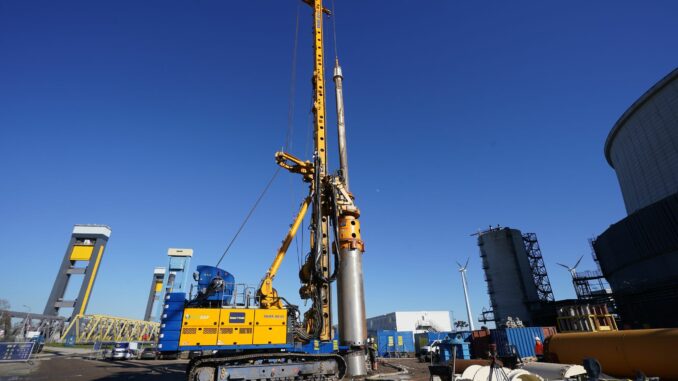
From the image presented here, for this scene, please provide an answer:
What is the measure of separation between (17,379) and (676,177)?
6768 cm

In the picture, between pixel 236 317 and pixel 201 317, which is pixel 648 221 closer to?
pixel 236 317

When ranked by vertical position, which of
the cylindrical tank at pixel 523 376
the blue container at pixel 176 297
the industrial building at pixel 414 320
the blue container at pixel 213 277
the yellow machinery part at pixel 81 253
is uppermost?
the yellow machinery part at pixel 81 253

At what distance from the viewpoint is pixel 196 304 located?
1509cm

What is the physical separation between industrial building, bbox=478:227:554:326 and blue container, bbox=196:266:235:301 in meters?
62.3

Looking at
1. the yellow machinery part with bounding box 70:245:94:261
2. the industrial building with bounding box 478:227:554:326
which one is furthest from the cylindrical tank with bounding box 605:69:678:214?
the yellow machinery part with bounding box 70:245:94:261

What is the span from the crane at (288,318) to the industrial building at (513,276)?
57.8m

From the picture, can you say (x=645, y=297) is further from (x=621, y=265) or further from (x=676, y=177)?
(x=676, y=177)

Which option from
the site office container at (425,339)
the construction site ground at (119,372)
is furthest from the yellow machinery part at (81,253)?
the site office container at (425,339)

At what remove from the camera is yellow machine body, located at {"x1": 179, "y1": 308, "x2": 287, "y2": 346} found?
44.2ft

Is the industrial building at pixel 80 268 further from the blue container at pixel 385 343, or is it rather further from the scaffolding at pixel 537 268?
the scaffolding at pixel 537 268

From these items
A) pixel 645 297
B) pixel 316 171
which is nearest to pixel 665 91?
pixel 645 297

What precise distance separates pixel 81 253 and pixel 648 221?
357ft

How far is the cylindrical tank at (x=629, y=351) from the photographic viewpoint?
10.9m

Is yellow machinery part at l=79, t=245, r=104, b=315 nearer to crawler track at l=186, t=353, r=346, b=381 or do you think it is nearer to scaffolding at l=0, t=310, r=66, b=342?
scaffolding at l=0, t=310, r=66, b=342
